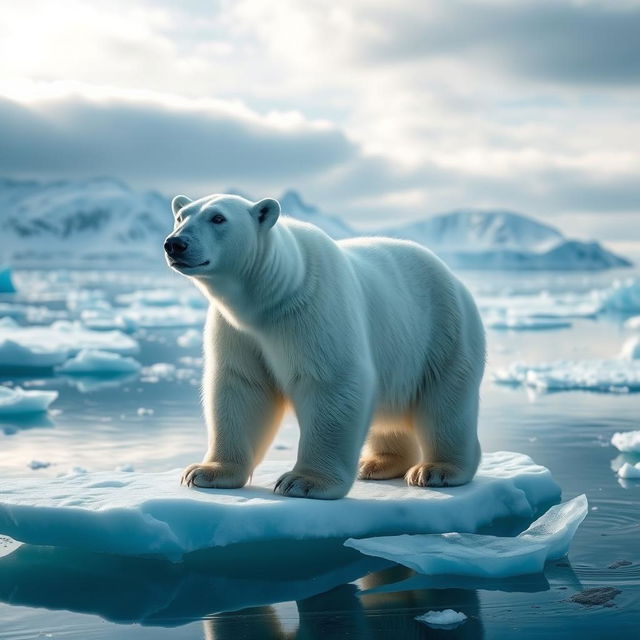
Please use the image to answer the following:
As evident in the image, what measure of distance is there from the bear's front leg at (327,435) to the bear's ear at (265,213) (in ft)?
2.33

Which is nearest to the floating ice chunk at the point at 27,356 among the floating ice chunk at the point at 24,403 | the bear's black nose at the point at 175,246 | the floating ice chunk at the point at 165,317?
the floating ice chunk at the point at 24,403

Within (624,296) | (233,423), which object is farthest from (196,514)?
(624,296)

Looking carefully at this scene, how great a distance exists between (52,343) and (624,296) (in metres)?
17.3

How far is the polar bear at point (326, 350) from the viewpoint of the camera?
4.09 metres

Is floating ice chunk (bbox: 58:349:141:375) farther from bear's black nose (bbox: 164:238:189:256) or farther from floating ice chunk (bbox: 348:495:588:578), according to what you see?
floating ice chunk (bbox: 348:495:588:578)

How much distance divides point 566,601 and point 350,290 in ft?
5.52

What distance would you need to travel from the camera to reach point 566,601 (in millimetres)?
3473

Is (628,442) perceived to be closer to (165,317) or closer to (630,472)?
(630,472)

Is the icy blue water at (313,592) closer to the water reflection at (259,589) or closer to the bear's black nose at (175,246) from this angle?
the water reflection at (259,589)

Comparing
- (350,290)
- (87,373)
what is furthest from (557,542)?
(87,373)

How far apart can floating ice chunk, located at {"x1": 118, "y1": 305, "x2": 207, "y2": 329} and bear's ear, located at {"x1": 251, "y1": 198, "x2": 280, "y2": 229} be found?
16.3 m

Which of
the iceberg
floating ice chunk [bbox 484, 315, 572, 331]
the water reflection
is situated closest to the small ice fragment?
the water reflection

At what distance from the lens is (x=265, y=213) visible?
4094 millimetres

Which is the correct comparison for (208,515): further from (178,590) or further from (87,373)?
(87,373)
